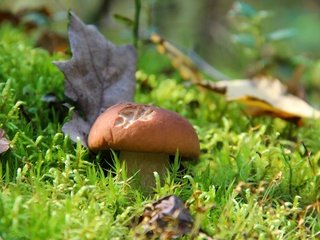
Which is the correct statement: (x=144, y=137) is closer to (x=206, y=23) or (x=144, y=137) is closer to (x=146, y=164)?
(x=146, y=164)

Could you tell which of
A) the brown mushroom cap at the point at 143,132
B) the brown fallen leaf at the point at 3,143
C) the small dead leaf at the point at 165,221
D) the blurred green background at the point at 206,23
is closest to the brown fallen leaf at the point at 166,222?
the small dead leaf at the point at 165,221

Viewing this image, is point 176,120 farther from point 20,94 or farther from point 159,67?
point 159,67

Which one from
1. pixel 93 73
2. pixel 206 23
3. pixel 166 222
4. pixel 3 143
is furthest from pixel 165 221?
pixel 206 23

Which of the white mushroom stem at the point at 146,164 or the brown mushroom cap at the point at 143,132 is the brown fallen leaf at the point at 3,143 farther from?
the white mushroom stem at the point at 146,164

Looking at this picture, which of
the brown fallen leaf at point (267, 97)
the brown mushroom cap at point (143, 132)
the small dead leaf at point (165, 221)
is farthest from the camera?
the brown fallen leaf at point (267, 97)

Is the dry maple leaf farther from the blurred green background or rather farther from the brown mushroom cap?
the blurred green background

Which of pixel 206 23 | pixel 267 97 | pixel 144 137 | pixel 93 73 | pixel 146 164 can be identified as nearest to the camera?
pixel 144 137
